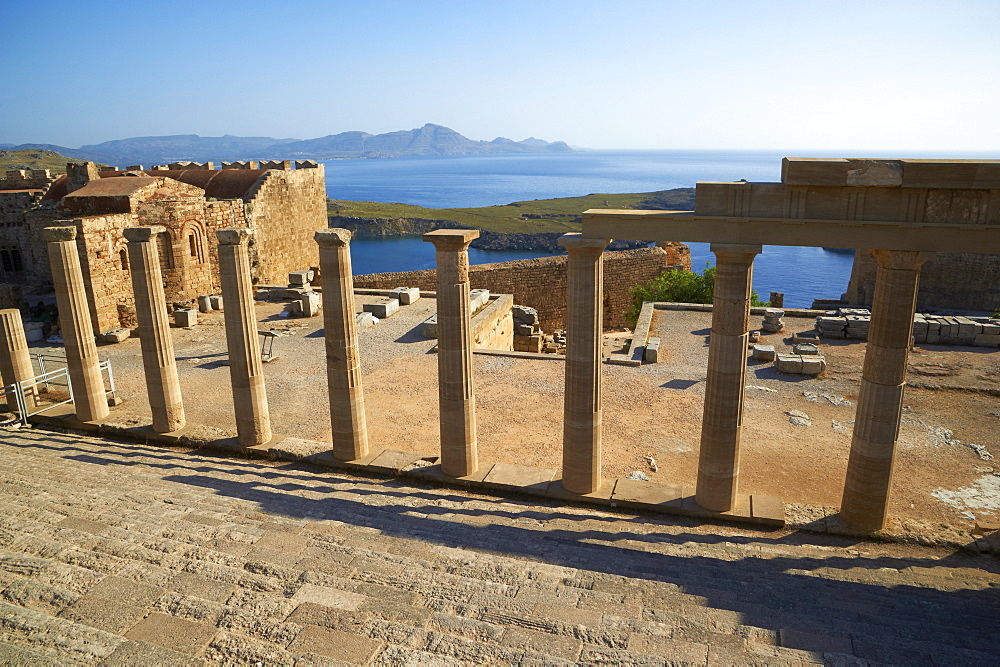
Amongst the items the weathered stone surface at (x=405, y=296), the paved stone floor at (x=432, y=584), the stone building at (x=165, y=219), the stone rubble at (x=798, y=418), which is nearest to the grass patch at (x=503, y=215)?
the stone building at (x=165, y=219)

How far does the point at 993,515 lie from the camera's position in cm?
914

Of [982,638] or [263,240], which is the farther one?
[263,240]

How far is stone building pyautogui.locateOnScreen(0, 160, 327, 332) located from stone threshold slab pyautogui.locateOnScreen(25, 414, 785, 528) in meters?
9.24

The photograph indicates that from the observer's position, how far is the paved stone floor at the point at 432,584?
16.9ft

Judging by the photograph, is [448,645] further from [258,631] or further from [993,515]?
[993,515]

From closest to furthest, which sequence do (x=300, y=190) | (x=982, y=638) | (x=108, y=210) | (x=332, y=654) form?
(x=332, y=654) → (x=982, y=638) → (x=108, y=210) → (x=300, y=190)

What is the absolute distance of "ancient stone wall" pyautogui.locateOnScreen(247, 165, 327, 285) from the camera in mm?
28734

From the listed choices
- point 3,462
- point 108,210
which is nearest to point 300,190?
point 108,210

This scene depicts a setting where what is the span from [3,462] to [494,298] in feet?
50.8

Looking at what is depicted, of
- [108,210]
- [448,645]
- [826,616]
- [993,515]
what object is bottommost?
[993,515]

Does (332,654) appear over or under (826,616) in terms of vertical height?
over

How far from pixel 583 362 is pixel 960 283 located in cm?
3437

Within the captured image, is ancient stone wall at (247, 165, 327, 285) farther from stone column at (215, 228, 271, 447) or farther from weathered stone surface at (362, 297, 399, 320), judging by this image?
stone column at (215, 228, 271, 447)

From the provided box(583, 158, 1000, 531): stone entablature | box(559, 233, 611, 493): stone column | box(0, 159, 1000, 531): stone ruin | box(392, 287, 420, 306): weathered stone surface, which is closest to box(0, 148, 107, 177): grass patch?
box(392, 287, 420, 306): weathered stone surface
